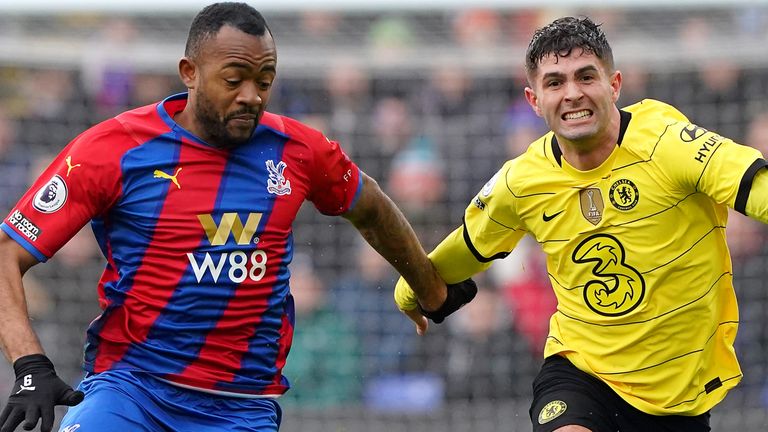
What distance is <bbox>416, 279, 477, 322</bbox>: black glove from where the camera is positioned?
6176mm

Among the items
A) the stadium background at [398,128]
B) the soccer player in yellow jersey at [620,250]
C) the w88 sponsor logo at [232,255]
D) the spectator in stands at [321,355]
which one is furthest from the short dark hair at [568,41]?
the spectator in stands at [321,355]

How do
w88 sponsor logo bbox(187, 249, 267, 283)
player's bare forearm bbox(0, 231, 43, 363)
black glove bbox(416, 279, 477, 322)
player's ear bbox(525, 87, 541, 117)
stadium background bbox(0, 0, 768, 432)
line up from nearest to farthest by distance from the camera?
player's bare forearm bbox(0, 231, 43, 363), w88 sponsor logo bbox(187, 249, 267, 283), player's ear bbox(525, 87, 541, 117), black glove bbox(416, 279, 477, 322), stadium background bbox(0, 0, 768, 432)

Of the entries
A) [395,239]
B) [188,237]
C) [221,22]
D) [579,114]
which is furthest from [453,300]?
[221,22]

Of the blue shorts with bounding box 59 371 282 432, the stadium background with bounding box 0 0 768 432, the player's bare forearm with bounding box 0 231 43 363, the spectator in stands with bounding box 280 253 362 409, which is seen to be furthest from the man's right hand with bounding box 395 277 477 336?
the spectator in stands with bounding box 280 253 362 409

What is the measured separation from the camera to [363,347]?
990 centimetres

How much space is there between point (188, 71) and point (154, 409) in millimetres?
1316

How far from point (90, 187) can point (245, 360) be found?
883 mm

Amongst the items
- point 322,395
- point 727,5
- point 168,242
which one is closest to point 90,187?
point 168,242

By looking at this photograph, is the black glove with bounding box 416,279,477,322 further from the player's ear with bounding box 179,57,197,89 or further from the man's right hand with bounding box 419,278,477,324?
the player's ear with bounding box 179,57,197,89

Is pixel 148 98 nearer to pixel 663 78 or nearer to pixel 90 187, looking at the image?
pixel 663 78

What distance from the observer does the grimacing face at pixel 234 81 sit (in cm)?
510

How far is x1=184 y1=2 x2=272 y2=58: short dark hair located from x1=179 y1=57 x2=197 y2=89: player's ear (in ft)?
0.09

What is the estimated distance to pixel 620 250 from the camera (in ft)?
17.7

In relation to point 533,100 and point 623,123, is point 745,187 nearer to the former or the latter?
point 623,123
